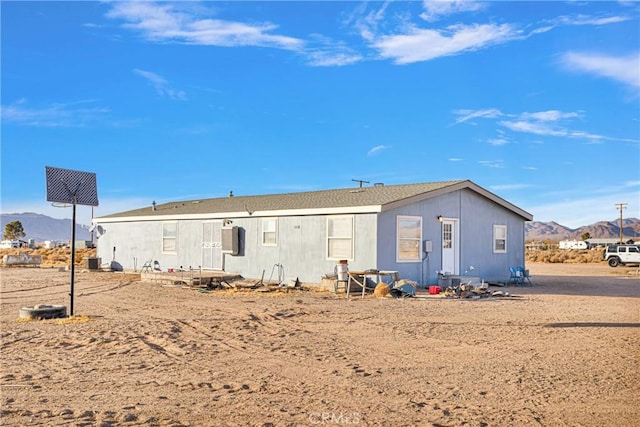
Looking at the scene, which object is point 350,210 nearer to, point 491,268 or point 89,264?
point 491,268

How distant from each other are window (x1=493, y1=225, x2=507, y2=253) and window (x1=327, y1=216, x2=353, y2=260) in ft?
21.6

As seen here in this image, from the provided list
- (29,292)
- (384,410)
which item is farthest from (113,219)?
(384,410)

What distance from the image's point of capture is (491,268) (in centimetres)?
2189

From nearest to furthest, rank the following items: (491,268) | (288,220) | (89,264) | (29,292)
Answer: (29,292)
(288,220)
(491,268)
(89,264)

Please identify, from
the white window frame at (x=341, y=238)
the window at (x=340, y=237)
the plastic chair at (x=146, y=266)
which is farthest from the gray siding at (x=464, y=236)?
the plastic chair at (x=146, y=266)

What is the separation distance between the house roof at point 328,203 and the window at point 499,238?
0.86m

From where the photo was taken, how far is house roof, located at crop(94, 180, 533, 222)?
18406 millimetres

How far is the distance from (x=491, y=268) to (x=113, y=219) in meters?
17.3

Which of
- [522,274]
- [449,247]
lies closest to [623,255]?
[522,274]

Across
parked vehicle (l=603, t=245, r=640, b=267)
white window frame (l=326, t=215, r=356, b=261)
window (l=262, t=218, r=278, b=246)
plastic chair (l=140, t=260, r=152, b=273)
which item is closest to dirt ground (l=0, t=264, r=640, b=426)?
white window frame (l=326, t=215, r=356, b=261)

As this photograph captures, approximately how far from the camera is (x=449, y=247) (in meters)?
20.2

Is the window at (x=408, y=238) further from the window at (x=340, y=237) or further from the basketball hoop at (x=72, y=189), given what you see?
the basketball hoop at (x=72, y=189)

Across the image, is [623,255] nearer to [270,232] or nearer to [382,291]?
[270,232]

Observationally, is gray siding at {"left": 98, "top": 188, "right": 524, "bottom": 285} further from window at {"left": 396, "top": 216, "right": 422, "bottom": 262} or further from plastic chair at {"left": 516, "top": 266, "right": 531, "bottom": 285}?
plastic chair at {"left": 516, "top": 266, "right": 531, "bottom": 285}
